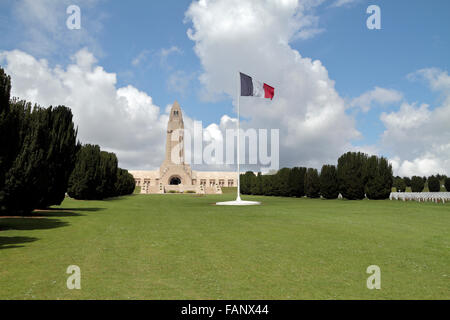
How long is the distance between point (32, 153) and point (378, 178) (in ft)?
150

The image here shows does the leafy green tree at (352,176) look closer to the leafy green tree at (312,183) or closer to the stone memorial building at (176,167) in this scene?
the leafy green tree at (312,183)

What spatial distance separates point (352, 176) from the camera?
49469mm

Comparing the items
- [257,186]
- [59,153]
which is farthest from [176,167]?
[59,153]

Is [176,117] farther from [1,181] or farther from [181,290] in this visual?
[181,290]

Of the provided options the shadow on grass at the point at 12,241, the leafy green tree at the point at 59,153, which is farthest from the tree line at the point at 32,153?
the shadow on grass at the point at 12,241

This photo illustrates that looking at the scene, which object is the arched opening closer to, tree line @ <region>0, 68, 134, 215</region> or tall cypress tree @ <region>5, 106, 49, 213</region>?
tree line @ <region>0, 68, 134, 215</region>

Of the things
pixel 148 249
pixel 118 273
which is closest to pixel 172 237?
pixel 148 249

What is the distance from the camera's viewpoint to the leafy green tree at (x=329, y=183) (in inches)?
2098

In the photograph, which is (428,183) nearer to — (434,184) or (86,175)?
(434,184)

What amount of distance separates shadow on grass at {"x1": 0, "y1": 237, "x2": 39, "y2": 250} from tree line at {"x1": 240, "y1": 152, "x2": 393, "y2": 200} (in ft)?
152

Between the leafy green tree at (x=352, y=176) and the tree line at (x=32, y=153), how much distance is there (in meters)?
39.2

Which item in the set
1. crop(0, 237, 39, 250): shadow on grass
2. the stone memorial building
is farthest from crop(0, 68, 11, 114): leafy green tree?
the stone memorial building

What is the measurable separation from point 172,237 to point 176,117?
94.2 metres

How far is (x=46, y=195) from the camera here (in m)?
22.5
